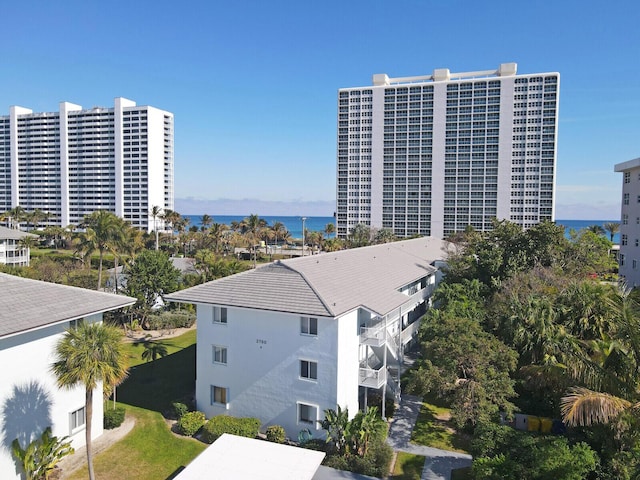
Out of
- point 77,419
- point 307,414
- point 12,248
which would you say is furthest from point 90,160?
point 307,414

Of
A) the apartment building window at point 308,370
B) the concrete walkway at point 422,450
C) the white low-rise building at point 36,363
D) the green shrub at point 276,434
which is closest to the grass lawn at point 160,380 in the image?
the white low-rise building at point 36,363

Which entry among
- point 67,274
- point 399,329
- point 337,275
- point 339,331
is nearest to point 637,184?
point 399,329

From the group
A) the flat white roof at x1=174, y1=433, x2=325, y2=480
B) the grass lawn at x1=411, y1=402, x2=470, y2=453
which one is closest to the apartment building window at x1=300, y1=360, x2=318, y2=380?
the flat white roof at x1=174, y1=433, x2=325, y2=480

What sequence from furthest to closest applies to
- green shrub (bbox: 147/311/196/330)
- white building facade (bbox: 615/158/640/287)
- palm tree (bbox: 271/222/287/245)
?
palm tree (bbox: 271/222/287/245) < white building facade (bbox: 615/158/640/287) < green shrub (bbox: 147/311/196/330)

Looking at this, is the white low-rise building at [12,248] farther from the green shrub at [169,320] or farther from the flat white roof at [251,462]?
the flat white roof at [251,462]

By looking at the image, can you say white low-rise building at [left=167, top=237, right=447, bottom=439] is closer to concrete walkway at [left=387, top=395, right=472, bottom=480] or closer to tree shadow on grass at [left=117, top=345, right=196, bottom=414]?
concrete walkway at [left=387, top=395, right=472, bottom=480]

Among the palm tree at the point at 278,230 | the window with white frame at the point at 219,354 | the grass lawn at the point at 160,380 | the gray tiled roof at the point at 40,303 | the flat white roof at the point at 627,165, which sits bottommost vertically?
the grass lawn at the point at 160,380

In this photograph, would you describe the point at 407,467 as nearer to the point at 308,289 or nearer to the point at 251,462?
the point at 251,462
